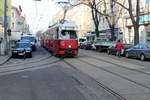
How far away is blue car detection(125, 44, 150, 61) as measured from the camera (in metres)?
22.8

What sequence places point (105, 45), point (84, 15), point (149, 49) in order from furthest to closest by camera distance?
point (84, 15), point (105, 45), point (149, 49)

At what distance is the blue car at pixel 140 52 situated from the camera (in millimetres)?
22766

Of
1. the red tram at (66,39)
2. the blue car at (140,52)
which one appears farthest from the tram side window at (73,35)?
the blue car at (140,52)

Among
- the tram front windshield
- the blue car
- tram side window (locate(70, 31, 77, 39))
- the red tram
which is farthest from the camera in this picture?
tram side window (locate(70, 31, 77, 39))

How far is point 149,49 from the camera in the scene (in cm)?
2295

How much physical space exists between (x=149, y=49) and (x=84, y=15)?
7135 cm

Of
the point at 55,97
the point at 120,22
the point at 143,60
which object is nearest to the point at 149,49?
the point at 143,60

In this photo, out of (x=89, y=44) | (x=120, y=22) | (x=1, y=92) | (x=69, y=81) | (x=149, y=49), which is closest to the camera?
(x=1, y=92)

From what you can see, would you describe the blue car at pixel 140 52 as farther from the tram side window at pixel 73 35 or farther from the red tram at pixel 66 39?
the tram side window at pixel 73 35

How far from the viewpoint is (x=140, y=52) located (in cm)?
2373

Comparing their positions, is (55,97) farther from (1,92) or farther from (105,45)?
(105,45)

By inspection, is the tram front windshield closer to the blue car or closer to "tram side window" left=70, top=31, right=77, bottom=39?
"tram side window" left=70, top=31, right=77, bottom=39

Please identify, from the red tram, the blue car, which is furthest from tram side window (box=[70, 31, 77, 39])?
the blue car

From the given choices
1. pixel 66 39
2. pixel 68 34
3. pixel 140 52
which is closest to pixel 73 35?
pixel 68 34
